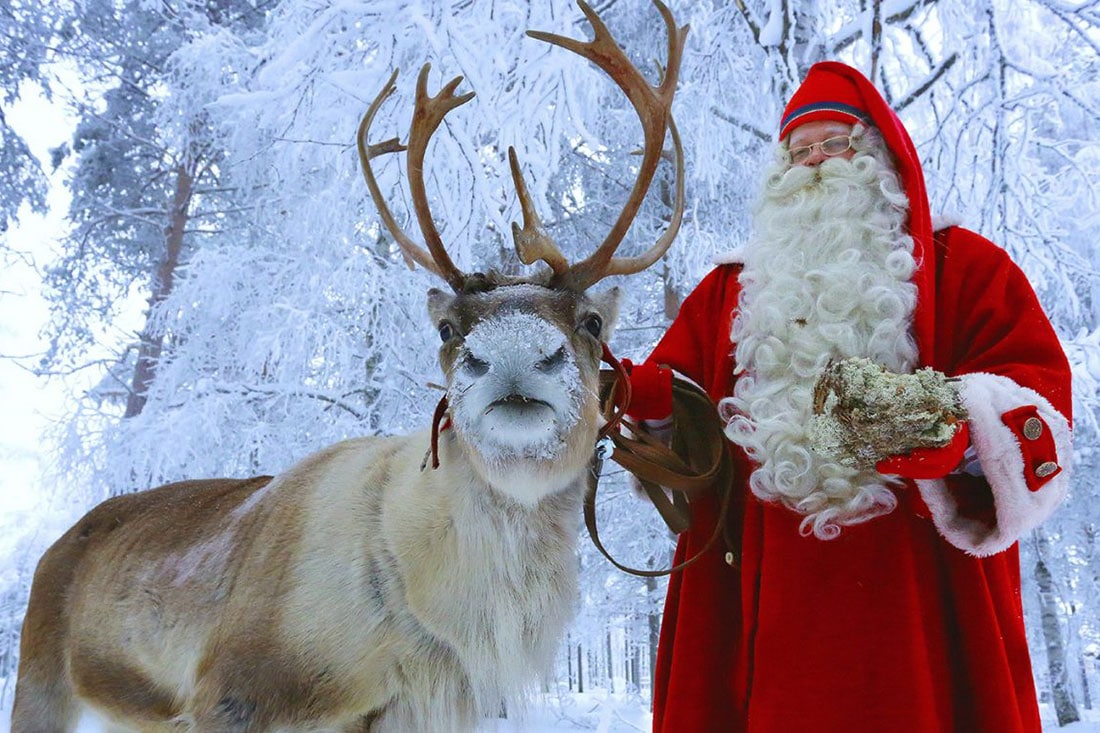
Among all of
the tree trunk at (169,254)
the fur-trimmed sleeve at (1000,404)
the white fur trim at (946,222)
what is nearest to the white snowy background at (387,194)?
the tree trunk at (169,254)

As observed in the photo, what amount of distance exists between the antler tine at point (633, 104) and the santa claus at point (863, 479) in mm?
333

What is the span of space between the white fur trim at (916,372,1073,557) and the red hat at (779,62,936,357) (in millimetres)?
311

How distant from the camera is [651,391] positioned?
2.31m

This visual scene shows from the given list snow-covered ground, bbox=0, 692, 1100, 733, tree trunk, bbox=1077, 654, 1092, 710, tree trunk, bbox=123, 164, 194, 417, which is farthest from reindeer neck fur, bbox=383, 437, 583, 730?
tree trunk, bbox=1077, 654, 1092, 710

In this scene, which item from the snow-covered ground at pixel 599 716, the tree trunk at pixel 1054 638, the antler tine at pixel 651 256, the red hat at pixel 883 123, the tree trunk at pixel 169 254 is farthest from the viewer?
the tree trunk at pixel 169 254

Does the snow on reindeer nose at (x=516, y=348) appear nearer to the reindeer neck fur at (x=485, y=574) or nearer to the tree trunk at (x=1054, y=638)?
the reindeer neck fur at (x=485, y=574)

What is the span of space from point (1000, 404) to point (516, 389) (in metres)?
1.03

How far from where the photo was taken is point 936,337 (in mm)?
2148

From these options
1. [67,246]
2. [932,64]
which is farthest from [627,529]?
[67,246]

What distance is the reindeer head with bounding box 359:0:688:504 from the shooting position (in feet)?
6.82

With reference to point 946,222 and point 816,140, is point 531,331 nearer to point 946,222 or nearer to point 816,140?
point 816,140

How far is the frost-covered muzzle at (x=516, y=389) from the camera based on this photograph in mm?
2057

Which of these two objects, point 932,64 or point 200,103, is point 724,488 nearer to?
point 932,64

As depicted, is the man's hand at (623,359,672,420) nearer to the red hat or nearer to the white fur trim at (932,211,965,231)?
the red hat
